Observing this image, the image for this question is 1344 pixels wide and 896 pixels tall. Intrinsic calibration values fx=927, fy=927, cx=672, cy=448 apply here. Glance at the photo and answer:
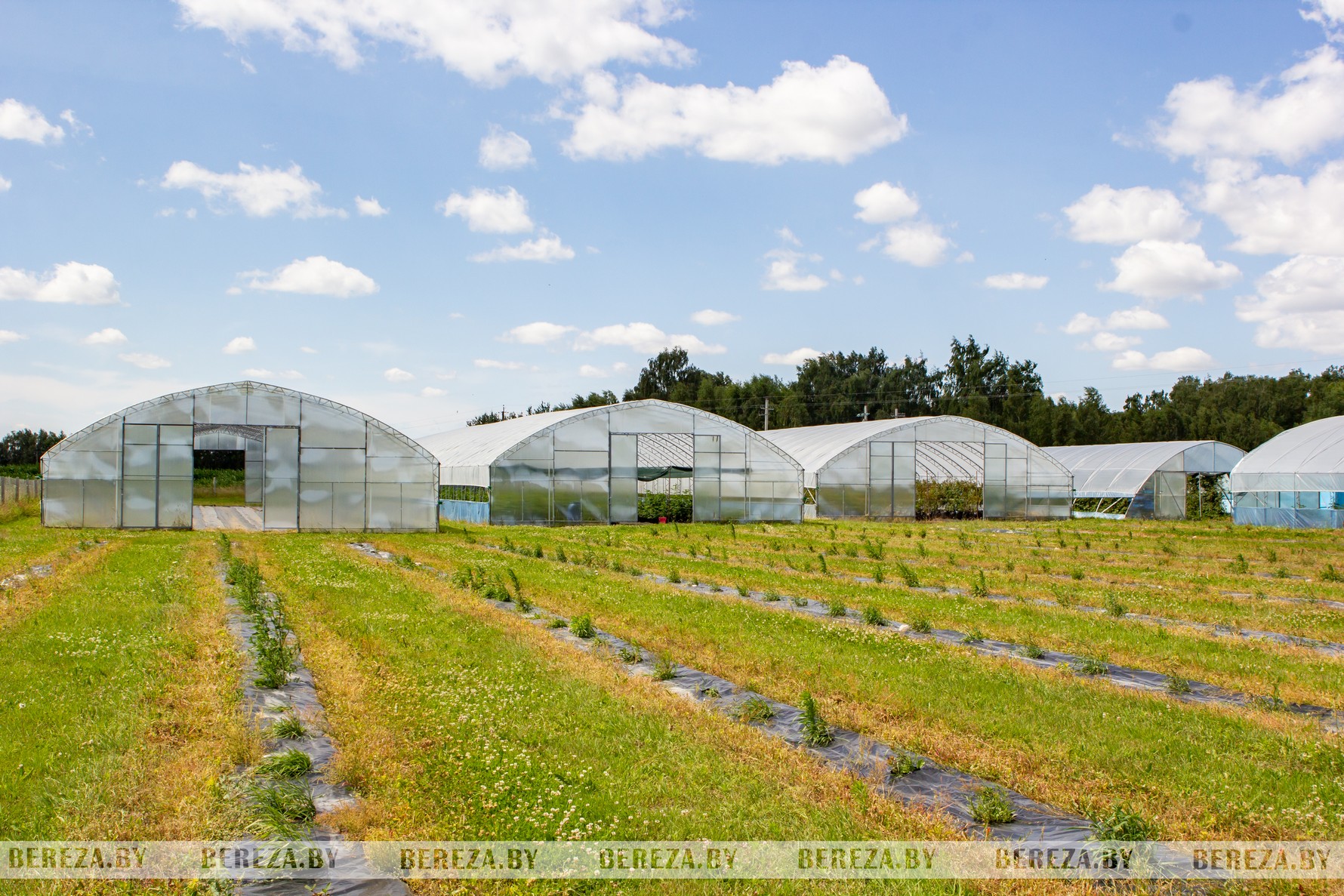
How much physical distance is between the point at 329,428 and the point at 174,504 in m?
6.16

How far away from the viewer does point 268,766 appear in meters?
7.46

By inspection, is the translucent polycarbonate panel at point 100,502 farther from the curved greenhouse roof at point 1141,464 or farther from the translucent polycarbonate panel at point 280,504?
the curved greenhouse roof at point 1141,464

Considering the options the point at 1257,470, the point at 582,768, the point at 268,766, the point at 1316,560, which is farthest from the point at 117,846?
the point at 1257,470

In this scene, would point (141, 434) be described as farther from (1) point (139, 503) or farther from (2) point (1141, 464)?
(2) point (1141, 464)

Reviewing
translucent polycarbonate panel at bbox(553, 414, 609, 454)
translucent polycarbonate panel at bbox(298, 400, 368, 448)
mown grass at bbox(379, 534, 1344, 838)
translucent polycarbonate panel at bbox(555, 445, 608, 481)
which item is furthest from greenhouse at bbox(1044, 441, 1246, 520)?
mown grass at bbox(379, 534, 1344, 838)

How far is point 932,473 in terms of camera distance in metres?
51.0

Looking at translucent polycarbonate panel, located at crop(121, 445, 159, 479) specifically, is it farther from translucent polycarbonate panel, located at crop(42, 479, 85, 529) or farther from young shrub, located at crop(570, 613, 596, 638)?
Result: young shrub, located at crop(570, 613, 596, 638)

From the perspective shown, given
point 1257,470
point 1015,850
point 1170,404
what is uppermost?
A: point 1170,404

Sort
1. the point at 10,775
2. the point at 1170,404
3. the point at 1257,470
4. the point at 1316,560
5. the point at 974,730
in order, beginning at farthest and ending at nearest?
the point at 1170,404 → the point at 1257,470 → the point at 1316,560 → the point at 974,730 → the point at 10,775

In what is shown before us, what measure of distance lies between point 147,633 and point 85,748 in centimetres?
492

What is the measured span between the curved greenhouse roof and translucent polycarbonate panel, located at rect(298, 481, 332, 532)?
40731 millimetres

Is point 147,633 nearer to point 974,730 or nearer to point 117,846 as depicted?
point 117,846

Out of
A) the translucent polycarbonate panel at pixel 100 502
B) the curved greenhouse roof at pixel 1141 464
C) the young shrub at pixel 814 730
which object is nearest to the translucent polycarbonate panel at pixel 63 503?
the translucent polycarbonate panel at pixel 100 502

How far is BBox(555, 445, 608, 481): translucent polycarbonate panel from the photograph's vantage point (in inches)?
1572
